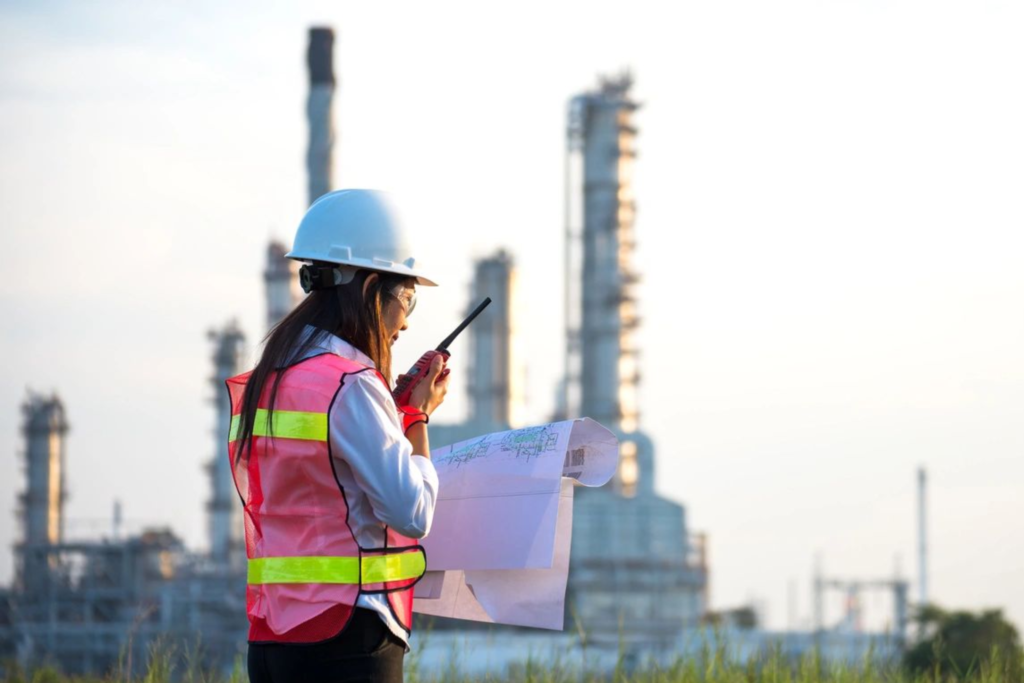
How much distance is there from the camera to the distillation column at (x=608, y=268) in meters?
39.6

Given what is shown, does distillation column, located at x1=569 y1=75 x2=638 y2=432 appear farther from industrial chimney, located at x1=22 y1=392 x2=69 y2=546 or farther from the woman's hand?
the woman's hand

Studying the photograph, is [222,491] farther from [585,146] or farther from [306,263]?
[306,263]

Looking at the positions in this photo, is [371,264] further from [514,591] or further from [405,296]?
[514,591]

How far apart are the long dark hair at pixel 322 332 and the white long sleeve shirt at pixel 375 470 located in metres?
0.16

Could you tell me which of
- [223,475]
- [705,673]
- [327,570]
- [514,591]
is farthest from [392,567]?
[223,475]

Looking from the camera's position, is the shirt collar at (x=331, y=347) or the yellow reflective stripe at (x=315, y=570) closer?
the yellow reflective stripe at (x=315, y=570)

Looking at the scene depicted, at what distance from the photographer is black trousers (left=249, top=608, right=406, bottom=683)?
8.51ft

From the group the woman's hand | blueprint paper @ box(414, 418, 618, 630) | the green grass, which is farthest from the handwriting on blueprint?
the green grass

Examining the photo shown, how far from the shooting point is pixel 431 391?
9.74 ft

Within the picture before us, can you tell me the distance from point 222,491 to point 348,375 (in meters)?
42.0

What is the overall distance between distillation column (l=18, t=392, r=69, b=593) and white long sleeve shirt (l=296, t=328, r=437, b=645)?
41.5 metres

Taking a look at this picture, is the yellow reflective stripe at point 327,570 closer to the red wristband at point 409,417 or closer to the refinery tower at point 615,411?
the red wristband at point 409,417

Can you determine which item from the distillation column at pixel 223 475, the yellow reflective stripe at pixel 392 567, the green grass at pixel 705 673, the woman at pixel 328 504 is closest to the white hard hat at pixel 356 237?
the woman at pixel 328 504

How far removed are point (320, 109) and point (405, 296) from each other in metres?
32.3
